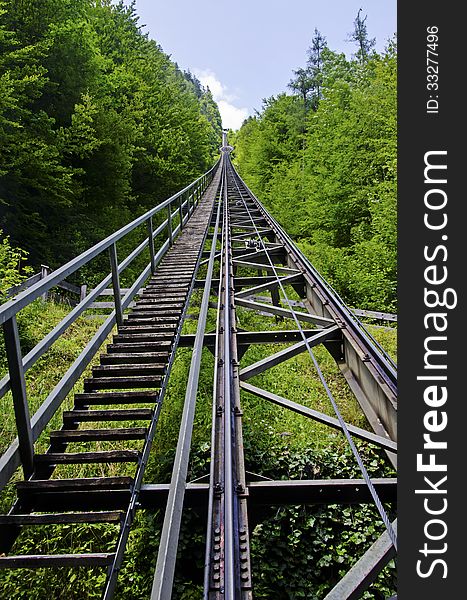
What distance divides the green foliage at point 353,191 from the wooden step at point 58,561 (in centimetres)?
966

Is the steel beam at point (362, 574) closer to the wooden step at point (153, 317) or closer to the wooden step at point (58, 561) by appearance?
the wooden step at point (58, 561)

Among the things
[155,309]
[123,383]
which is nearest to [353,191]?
[155,309]

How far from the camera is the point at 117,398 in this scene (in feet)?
9.75

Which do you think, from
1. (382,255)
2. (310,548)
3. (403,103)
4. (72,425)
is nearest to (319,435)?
(310,548)

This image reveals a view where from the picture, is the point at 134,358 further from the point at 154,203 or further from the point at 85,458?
the point at 154,203

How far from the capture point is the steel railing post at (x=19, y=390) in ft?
6.22

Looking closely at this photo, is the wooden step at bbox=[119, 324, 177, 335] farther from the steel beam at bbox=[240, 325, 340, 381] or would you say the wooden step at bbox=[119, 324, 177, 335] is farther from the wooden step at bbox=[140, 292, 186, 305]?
the steel beam at bbox=[240, 325, 340, 381]

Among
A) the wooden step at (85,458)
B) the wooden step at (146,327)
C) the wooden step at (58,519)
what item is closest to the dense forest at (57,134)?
the wooden step at (146,327)

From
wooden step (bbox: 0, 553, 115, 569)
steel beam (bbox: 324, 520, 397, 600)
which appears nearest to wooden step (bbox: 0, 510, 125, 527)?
wooden step (bbox: 0, 553, 115, 569)

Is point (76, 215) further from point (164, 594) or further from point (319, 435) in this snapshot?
point (164, 594)

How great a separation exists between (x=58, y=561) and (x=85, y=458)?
599 millimetres

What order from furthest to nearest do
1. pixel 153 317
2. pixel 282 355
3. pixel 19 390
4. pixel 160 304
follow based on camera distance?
pixel 160 304, pixel 153 317, pixel 282 355, pixel 19 390

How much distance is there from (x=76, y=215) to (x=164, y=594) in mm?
12030

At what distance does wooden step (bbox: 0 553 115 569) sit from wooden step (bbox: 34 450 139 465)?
52 centimetres
